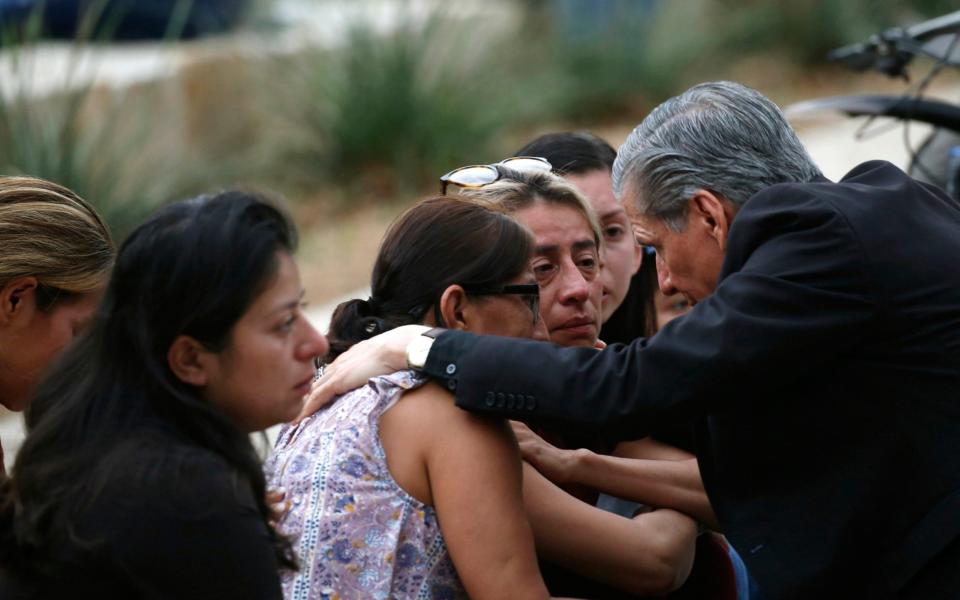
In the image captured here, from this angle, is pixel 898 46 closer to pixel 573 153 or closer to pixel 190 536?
pixel 573 153

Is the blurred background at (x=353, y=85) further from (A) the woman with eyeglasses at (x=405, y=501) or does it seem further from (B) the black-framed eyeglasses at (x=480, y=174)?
(A) the woman with eyeglasses at (x=405, y=501)

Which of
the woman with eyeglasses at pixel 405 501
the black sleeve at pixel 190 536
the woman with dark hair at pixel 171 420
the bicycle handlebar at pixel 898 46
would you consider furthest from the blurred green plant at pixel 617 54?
the black sleeve at pixel 190 536

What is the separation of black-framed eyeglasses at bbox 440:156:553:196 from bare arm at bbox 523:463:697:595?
0.66 meters

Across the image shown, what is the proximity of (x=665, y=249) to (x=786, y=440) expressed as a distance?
1.52ft

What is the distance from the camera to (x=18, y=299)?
2.71 meters

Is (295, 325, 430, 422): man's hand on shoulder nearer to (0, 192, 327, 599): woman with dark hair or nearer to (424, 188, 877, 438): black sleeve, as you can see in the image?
(424, 188, 877, 438): black sleeve

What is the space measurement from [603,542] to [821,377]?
1.69 feet

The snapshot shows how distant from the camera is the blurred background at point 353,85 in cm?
685

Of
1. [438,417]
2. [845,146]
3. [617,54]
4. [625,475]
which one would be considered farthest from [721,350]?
[617,54]

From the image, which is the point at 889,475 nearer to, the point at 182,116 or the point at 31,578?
the point at 31,578

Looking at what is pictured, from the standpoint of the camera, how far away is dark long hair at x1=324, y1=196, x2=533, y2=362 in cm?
247

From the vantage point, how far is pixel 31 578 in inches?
76.7

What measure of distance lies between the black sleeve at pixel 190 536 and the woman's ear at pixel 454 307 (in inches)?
25.7

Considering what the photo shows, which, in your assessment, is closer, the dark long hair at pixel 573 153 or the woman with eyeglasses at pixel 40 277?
the woman with eyeglasses at pixel 40 277
